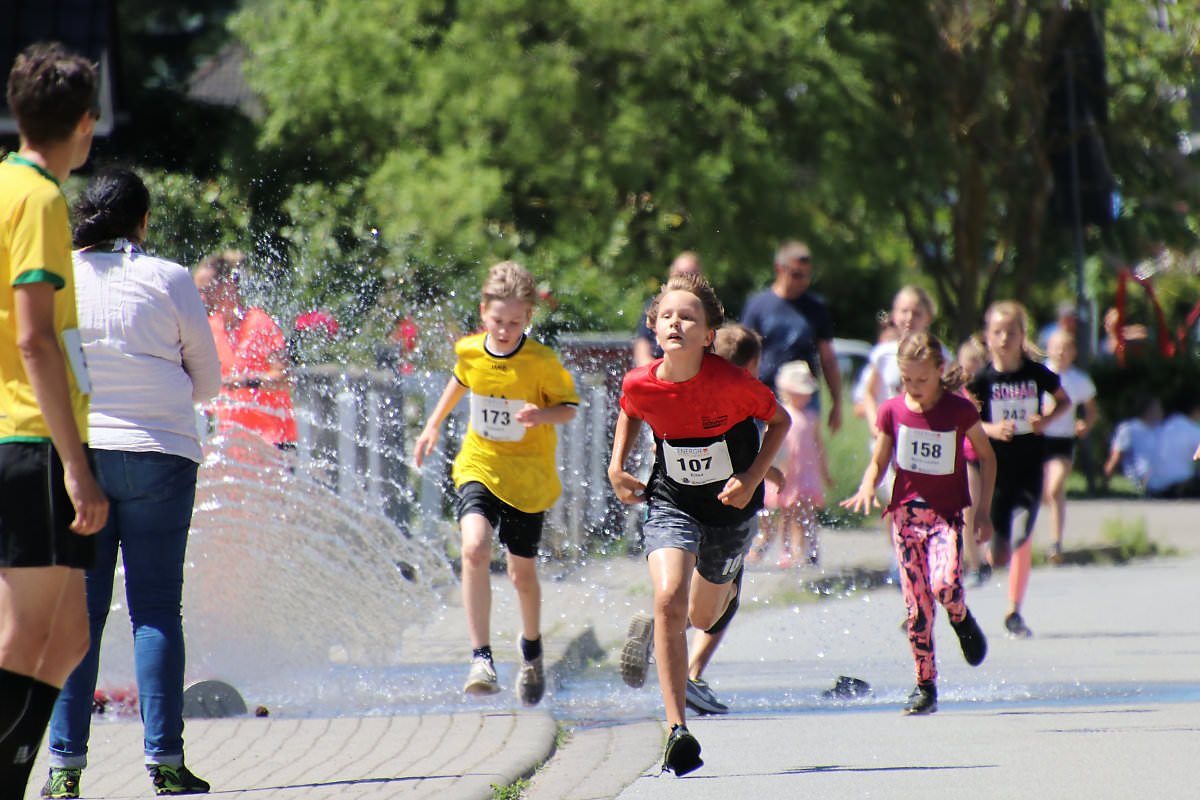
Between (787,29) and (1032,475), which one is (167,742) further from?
(787,29)

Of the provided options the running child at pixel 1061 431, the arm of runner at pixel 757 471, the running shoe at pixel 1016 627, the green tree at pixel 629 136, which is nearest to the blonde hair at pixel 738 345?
the arm of runner at pixel 757 471

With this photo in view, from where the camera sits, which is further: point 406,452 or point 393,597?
point 406,452

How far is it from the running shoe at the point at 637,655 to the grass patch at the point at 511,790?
4.42 ft

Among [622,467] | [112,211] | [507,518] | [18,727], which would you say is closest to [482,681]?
[507,518]

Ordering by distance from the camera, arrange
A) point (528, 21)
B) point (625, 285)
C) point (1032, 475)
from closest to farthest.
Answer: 1. point (1032, 475)
2. point (625, 285)
3. point (528, 21)

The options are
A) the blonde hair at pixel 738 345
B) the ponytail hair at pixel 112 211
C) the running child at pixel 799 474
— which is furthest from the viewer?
the running child at pixel 799 474

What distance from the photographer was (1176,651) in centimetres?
889

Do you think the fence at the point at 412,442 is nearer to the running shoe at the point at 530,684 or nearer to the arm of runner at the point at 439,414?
the arm of runner at the point at 439,414

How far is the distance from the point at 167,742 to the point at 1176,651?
5356 millimetres

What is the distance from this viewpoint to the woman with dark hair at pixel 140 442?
5379 mm

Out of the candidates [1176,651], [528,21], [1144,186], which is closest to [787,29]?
[528,21]

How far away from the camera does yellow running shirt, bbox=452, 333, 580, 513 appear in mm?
7453

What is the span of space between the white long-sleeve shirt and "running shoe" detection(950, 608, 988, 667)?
11.3ft

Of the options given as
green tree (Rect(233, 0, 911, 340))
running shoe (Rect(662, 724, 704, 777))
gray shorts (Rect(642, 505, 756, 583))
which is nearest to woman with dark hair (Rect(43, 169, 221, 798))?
running shoe (Rect(662, 724, 704, 777))
